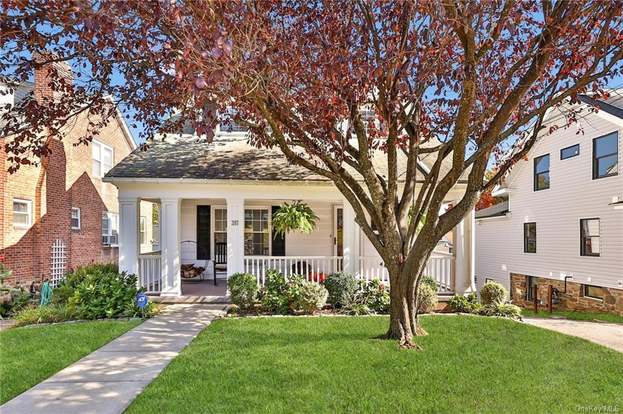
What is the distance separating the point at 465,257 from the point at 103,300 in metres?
8.56

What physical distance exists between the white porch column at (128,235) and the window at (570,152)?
15137mm

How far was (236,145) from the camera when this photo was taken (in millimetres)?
12656

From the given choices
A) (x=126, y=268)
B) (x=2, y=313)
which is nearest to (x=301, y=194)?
(x=126, y=268)

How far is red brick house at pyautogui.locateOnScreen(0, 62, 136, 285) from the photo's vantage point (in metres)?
12.3

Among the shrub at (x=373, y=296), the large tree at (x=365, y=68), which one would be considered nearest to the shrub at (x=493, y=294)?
the shrub at (x=373, y=296)

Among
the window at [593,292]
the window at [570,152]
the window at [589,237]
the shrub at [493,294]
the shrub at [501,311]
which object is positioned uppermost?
the window at [570,152]

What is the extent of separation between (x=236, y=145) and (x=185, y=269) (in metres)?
4.18

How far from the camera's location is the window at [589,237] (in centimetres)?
1494

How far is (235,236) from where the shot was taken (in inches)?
423

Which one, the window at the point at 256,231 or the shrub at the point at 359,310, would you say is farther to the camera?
the window at the point at 256,231

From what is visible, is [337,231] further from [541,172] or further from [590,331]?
[541,172]

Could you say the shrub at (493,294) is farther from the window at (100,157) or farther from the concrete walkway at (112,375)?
the window at (100,157)

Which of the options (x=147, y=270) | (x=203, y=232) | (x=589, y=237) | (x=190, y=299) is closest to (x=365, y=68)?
(x=190, y=299)

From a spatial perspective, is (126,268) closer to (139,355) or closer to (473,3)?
(139,355)
